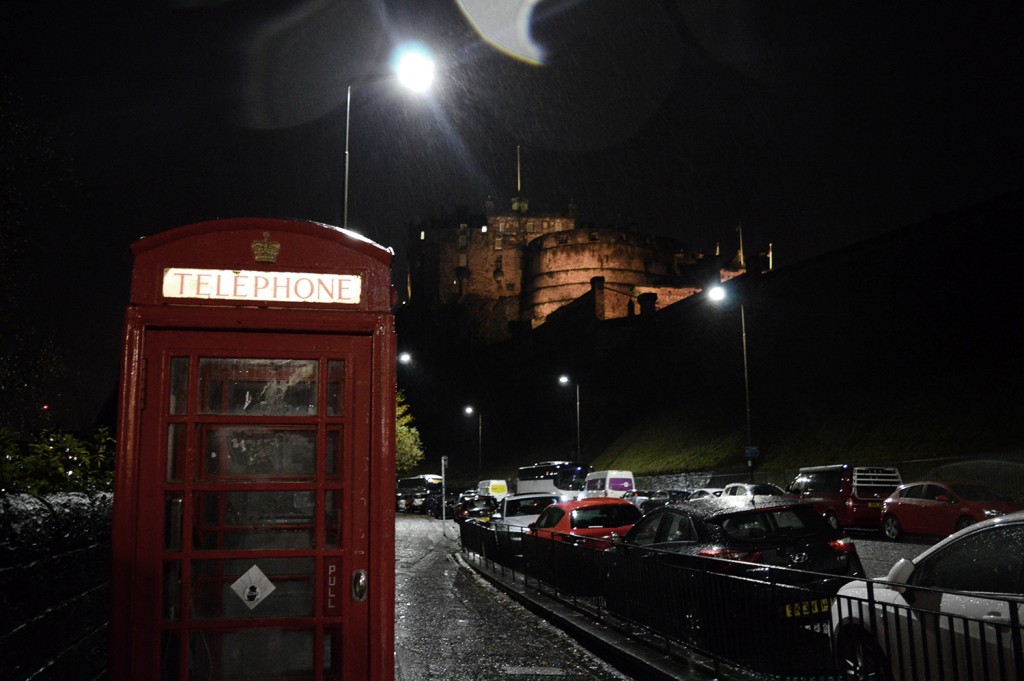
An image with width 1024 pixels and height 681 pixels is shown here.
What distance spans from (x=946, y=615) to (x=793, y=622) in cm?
182

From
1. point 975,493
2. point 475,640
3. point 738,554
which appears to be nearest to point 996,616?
point 738,554

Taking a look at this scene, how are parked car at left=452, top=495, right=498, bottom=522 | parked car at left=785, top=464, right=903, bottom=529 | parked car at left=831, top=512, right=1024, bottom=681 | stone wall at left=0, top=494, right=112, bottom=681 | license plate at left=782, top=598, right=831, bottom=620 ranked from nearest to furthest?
1. stone wall at left=0, top=494, right=112, bottom=681
2. parked car at left=831, top=512, right=1024, bottom=681
3. license plate at left=782, top=598, right=831, bottom=620
4. parked car at left=785, top=464, right=903, bottom=529
5. parked car at left=452, top=495, right=498, bottom=522

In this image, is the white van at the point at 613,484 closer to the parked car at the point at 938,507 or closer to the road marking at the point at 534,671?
the parked car at the point at 938,507

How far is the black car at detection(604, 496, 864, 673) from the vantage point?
6.97m

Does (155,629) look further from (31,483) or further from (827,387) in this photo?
(827,387)

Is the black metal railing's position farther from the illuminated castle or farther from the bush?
the illuminated castle

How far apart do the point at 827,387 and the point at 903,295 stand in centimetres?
618

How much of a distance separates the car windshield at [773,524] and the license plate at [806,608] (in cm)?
315

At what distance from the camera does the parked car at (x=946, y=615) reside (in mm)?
5031

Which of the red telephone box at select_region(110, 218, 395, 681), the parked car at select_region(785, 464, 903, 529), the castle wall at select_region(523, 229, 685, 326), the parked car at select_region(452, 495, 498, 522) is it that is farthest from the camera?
the castle wall at select_region(523, 229, 685, 326)

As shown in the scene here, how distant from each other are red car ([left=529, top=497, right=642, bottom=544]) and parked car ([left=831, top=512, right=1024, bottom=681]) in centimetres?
911

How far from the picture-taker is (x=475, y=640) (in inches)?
423

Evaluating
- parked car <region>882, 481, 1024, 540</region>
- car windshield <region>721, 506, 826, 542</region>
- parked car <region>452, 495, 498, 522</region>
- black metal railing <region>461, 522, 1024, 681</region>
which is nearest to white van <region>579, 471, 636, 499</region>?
parked car <region>452, 495, 498, 522</region>

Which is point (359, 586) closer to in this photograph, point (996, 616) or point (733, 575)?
point (996, 616)
